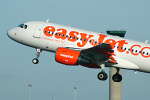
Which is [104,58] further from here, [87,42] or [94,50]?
[87,42]

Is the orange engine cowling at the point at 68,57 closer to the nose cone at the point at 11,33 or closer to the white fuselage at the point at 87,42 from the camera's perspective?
the white fuselage at the point at 87,42

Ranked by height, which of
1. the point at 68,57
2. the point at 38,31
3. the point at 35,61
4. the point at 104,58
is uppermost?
the point at 38,31

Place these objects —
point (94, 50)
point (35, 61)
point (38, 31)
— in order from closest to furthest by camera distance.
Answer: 1. point (94, 50)
2. point (38, 31)
3. point (35, 61)

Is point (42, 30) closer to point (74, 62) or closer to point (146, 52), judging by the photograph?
point (74, 62)

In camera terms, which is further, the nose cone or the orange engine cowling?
the nose cone

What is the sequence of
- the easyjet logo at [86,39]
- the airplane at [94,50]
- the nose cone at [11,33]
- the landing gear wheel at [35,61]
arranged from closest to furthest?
1. the airplane at [94,50]
2. the easyjet logo at [86,39]
3. the landing gear wheel at [35,61]
4. the nose cone at [11,33]

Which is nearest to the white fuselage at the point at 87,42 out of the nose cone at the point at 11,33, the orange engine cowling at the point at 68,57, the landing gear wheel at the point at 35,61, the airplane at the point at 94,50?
the airplane at the point at 94,50

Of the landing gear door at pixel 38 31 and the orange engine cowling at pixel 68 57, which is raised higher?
the landing gear door at pixel 38 31

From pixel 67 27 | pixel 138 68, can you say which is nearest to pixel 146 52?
pixel 138 68

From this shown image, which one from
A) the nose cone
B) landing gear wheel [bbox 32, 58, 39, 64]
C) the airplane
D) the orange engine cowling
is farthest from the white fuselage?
the nose cone

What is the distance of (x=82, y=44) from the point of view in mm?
58500

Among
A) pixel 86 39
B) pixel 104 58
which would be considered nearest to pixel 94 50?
pixel 104 58

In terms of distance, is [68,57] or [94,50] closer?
[68,57]

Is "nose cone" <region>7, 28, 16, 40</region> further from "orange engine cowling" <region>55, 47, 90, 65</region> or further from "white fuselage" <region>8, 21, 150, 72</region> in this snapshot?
"orange engine cowling" <region>55, 47, 90, 65</region>
